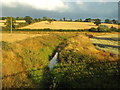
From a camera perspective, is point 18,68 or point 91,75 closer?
point 91,75

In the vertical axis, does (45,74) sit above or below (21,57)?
below

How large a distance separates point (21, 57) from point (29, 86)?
182 inches

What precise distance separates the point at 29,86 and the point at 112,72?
5398 mm

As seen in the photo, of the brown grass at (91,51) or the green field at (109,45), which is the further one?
the green field at (109,45)

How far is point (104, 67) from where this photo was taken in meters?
9.40

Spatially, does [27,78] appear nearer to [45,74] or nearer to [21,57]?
[45,74]

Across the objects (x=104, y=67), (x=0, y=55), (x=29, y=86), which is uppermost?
(x=0, y=55)

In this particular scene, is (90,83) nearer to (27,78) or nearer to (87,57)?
(27,78)

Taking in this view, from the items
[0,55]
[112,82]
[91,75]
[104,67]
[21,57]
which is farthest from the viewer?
[21,57]

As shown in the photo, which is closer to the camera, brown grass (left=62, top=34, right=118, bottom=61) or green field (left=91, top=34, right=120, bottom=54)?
brown grass (left=62, top=34, right=118, bottom=61)

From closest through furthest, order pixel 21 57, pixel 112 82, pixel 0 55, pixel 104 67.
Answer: pixel 112 82 < pixel 104 67 < pixel 0 55 < pixel 21 57

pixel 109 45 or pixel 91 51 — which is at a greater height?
pixel 109 45

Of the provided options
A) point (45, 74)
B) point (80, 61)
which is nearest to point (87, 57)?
point (80, 61)

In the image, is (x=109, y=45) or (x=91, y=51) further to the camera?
(x=109, y=45)
